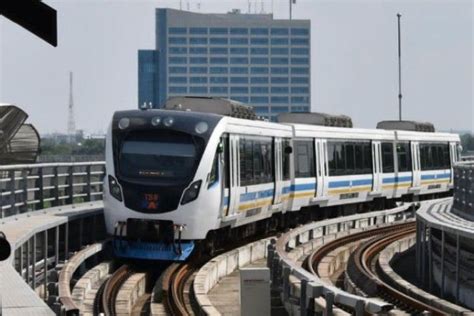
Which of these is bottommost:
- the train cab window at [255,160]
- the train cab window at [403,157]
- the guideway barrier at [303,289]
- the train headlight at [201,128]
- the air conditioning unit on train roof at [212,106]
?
the guideway barrier at [303,289]

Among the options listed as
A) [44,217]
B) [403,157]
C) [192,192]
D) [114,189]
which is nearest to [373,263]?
[192,192]

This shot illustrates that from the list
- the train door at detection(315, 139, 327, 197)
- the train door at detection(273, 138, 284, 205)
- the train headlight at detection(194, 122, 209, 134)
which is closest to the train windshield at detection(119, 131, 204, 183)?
the train headlight at detection(194, 122, 209, 134)

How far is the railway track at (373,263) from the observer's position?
16.6 meters

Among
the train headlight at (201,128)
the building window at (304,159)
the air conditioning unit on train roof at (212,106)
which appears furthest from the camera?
the building window at (304,159)

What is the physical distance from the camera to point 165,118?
22.2 m

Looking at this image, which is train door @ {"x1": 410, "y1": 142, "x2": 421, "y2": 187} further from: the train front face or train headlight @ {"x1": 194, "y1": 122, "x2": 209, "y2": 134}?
train headlight @ {"x1": 194, "y1": 122, "x2": 209, "y2": 134}

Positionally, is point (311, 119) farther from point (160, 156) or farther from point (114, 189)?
point (114, 189)

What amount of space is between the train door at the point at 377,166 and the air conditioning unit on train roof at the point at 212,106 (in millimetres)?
11692

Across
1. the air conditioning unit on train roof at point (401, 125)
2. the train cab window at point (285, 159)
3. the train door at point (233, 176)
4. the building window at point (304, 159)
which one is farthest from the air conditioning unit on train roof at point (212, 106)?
the air conditioning unit on train roof at point (401, 125)

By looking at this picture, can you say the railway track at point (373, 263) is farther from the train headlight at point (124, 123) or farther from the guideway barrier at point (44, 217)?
the guideway barrier at point (44, 217)

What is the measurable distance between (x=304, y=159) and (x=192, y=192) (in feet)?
34.3

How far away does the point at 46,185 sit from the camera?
25.6m

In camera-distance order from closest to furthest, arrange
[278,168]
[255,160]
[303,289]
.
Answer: [303,289] → [255,160] → [278,168]

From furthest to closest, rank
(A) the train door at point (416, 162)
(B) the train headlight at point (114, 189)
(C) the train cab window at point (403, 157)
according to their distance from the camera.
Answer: (A) the train door at point (416, 162) < (C) the train cab window at point (403, 157) < (B) the train headlight at point (114, 189)
